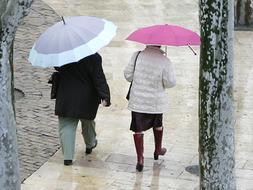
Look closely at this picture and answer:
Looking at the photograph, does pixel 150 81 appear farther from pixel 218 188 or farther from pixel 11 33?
pixel 11 33

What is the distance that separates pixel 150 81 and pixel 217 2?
→ 1.91m

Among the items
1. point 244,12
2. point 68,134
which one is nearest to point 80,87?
point 68,134

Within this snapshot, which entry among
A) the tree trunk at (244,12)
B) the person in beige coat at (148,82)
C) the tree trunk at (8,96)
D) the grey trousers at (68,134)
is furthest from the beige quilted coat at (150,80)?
the tree trunk at (244,12)

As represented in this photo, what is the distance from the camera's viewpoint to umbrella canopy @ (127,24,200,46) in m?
7.35

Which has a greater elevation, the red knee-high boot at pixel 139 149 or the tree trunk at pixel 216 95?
the tree trunk at pixel 216 95

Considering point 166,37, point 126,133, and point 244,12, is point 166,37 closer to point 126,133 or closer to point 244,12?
point 126,133

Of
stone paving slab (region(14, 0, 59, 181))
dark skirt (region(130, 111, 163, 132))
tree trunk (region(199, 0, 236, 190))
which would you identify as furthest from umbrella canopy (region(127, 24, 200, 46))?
stone paving slab (region(14, 0, 59, 181))

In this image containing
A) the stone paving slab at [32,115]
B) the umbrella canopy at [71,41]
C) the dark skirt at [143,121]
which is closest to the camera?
the umbrella canopy at [71,41]

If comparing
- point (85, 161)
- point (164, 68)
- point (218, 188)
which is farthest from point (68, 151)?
point (218, 188)

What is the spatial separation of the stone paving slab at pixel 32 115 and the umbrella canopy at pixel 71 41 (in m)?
1.28

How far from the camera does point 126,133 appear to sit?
29.5 ft

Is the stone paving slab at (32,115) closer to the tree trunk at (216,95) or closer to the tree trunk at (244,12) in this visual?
the tree trunk at (216,95)

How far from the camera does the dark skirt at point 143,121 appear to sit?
7602 millimetres

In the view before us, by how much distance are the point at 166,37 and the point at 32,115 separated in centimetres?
285
